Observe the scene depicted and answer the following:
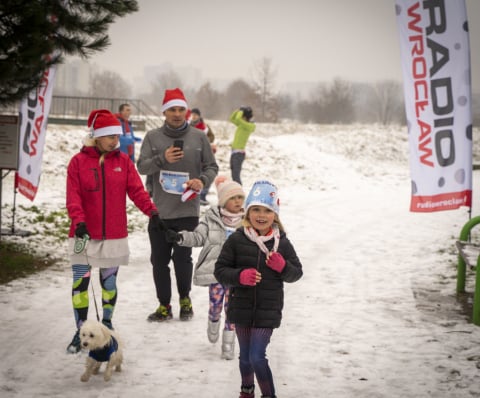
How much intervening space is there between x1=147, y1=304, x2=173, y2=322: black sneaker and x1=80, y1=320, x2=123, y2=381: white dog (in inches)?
→ 57.7

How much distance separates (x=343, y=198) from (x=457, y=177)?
1011cm

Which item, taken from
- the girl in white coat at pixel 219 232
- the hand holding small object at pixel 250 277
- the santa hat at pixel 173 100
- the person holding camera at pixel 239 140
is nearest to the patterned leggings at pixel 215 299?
the girl in white coat at pixel 219 232

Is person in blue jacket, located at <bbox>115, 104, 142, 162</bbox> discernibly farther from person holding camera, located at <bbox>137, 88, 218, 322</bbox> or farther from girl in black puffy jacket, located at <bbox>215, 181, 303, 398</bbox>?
girl in black puffy jacket, located at <bbox>215, 181, 303, 398</bbox>

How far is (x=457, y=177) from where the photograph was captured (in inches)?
309

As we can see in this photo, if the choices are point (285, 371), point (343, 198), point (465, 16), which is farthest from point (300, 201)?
point (285, 371)

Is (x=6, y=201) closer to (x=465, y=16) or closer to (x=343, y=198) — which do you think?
(x=343, y=198)

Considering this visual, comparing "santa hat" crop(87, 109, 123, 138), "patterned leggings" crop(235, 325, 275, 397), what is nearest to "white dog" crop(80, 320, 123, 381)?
"patterned leggings" crop(235, 325, 275, 397)

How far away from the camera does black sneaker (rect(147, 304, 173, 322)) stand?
641 cm

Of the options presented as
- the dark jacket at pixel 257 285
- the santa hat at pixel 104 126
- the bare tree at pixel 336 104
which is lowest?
the dark jacket at pixel 257 285

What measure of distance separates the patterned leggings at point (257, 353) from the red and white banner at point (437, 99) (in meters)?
4.58

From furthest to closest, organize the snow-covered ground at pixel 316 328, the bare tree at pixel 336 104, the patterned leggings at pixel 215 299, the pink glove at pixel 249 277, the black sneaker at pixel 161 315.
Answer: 1. the bare tree at pixel 336 104
2. the black sneaker at pixel 161 315
3. the patterned leggings at pixel 215 299
4. the snow-covered ground at pixel 316 328
5. the pink glove at pixel 249 277

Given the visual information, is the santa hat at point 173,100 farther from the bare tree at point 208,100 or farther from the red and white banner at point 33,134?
the bare tree at point 208,100

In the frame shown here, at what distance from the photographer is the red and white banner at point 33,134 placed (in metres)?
9.27

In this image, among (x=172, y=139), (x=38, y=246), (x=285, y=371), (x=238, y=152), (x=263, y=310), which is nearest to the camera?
(x=263, y=310)
